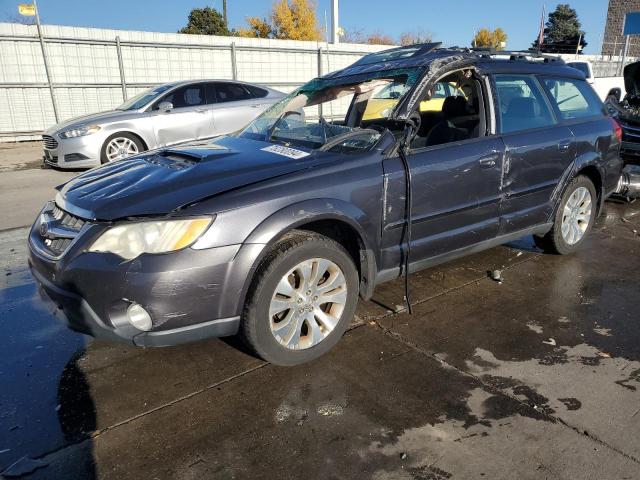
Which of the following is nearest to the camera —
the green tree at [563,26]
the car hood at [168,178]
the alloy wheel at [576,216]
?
the car hood at [168,178]

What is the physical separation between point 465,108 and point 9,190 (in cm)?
707

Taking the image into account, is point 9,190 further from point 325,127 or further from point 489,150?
point 489,150

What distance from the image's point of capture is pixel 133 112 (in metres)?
9.09

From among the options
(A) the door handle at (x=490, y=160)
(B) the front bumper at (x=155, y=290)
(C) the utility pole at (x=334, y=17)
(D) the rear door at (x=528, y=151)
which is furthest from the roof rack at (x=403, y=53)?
(C) the utility pole at (x=334, y=17)

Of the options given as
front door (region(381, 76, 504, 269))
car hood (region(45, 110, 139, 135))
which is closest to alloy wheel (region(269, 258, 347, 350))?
front door (region(381, 76, 504, 269))

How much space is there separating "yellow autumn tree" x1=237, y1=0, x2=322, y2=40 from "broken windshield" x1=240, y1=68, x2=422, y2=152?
4939 cm

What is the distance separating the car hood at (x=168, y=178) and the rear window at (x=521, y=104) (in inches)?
70.1

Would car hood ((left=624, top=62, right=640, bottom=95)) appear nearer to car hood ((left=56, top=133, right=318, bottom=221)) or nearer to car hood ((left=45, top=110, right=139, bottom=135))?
car hood ((left=56, top=133, right=318, bottom=221))

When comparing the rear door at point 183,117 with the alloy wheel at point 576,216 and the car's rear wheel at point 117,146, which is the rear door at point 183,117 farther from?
the alloy wheel at point 576,216

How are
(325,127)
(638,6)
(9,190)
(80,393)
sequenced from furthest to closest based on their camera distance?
(638,6) → (9,190) → (325,127) → (80,393)

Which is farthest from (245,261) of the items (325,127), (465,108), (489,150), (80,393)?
(465,108)

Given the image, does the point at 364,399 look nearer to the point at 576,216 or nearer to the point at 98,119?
the point at 576,216

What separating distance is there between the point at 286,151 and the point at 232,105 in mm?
6932

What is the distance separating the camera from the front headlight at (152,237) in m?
2.59
